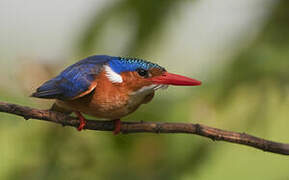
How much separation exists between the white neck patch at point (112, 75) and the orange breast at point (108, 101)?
2 cm

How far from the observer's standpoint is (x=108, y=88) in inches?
108

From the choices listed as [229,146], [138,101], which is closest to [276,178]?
[229,146]

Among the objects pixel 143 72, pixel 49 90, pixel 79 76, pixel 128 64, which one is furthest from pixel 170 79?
pixel 49 90

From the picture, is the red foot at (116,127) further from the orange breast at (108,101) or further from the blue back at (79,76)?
the blue back at (79,76)

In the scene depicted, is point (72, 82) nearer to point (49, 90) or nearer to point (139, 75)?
point (49, 90)

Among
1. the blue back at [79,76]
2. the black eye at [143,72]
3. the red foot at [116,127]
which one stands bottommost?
the red foot at [116,127]

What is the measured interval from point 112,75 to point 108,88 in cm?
8

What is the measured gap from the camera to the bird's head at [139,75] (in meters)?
2.59

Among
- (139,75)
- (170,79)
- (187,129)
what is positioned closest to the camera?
(187,129)

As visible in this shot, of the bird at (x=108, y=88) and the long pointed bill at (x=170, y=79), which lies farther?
the bird at (x=108, y=88)

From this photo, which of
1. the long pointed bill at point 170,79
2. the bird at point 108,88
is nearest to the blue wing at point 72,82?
the bird at point 108,88

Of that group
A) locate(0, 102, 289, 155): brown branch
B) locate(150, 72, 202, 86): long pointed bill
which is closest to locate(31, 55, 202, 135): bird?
locate(150, 72, 202, 86): long pointed bill

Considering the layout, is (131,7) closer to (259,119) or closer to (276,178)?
(259,119)

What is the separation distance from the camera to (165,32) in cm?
254
